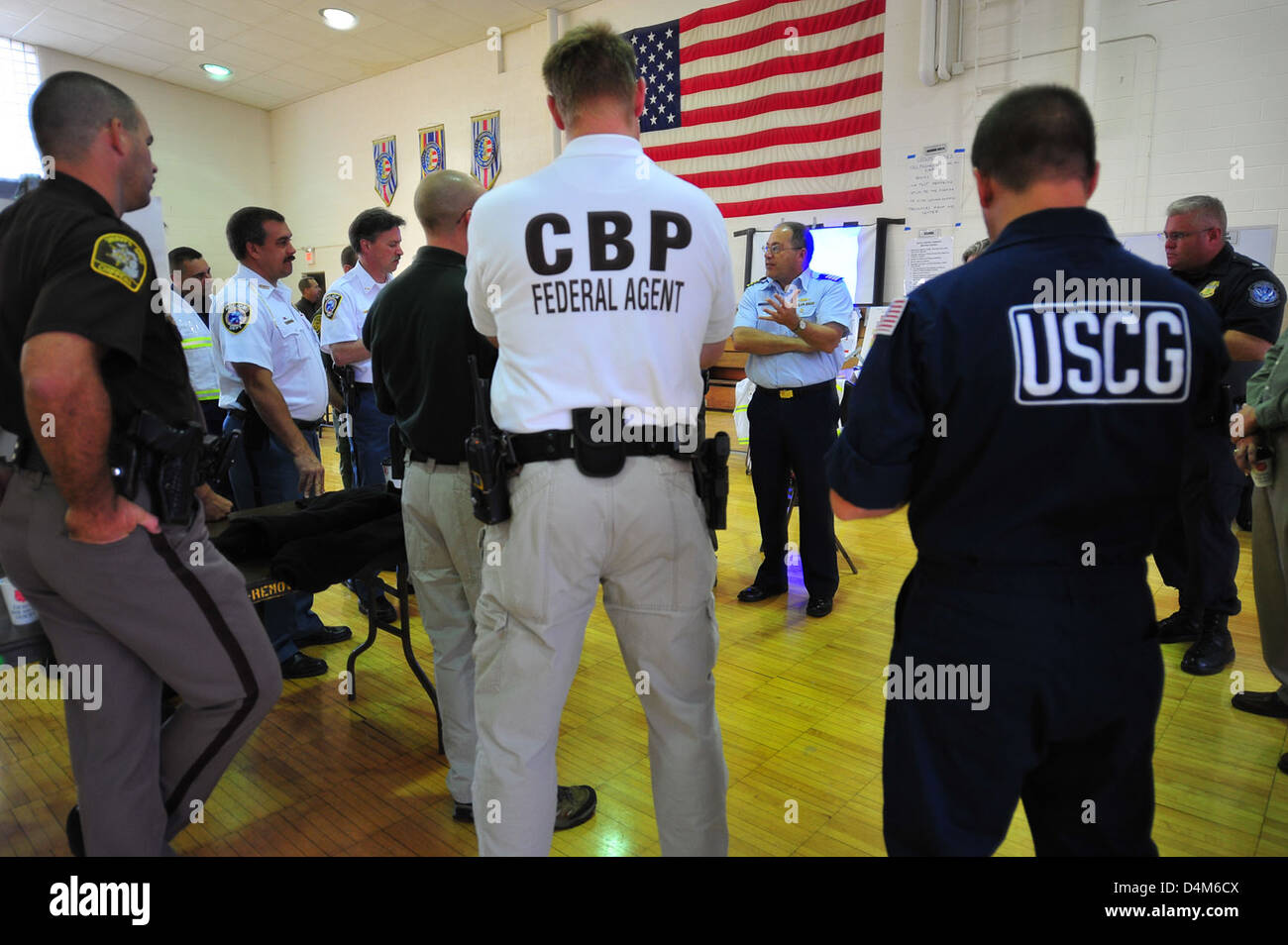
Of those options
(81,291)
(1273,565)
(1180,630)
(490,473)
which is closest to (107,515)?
(81,291)

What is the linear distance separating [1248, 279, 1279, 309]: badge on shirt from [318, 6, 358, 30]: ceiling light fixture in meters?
→ 8.98

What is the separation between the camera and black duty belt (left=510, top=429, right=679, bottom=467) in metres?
1.42

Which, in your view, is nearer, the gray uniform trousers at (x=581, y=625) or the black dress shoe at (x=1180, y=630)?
the gray uniform trousers at (x=581, y=625)

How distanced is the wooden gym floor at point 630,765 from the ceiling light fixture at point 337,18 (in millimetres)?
7938

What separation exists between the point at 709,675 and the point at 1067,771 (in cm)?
66

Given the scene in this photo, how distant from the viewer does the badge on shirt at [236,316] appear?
9.48 feet

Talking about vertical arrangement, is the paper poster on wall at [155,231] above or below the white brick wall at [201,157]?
below

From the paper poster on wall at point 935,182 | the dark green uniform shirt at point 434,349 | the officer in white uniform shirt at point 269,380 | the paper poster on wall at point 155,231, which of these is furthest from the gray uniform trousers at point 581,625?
the paper poster on wall at point 935,182

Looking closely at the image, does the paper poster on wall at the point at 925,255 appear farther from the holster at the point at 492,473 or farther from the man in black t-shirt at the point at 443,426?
the holster at the point at 492,473

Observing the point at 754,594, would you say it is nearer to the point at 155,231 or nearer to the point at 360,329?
the point at 360,329

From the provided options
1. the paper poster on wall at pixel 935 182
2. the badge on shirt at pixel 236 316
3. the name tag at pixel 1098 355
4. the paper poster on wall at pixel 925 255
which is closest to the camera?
the name tag at pixel 1098 355

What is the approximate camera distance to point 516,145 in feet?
29.8

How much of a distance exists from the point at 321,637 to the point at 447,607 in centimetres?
167

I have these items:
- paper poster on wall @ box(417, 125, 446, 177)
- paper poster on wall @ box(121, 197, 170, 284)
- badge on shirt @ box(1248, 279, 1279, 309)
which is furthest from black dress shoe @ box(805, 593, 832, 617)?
paper poster on wall @ box(417, 125, 446, 177)
